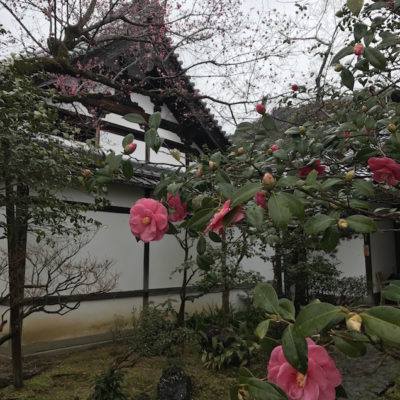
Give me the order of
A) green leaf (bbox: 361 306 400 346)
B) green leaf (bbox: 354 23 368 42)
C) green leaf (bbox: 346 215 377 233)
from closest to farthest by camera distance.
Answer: green leaf (bbox: 361 306 400 346)
green leaf (bbox: 346 215 377 233)
green leaf (bbox: 354 23 368 42)

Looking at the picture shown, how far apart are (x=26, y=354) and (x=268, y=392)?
5470 millimetres

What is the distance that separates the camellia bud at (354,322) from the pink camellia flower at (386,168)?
0.90 m

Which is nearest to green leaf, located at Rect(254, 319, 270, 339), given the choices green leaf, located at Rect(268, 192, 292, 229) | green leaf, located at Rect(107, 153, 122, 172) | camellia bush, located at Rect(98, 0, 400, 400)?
camellia bush, located at Rect(98, 0, 400, 400)

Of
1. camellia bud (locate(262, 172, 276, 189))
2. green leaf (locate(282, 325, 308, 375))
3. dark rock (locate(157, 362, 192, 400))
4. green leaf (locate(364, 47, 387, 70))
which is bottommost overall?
dark rock (locate(157, 362, 192, 400))

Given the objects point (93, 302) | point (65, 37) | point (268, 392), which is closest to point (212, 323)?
point (93, 302)

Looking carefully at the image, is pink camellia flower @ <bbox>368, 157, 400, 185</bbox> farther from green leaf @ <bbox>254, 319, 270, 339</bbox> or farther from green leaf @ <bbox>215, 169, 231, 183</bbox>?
green leaf @ <bbox>254, 319, 270, 339</bbox>

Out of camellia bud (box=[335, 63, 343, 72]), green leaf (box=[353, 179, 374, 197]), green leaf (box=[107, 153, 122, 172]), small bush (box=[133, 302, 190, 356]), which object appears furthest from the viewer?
small bush (box=[133, 302, 190, 356])

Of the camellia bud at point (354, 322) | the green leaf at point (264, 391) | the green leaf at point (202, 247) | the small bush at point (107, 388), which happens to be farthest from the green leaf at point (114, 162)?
the small bush at point (107, 388)

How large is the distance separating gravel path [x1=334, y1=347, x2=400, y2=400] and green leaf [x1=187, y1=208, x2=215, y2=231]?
355 centimetres

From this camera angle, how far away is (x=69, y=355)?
18.7 feet

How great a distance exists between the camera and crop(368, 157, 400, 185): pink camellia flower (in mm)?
1437

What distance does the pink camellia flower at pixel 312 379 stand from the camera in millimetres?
850

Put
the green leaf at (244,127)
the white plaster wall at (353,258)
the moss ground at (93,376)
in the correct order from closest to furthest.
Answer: the green leaf at (244,127) → the moss ground at (93,376) → the white plaster wall at (353,258)

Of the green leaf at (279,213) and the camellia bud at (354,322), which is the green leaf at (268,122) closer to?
the green leaf at (279,213)
